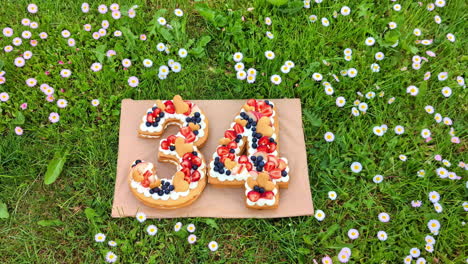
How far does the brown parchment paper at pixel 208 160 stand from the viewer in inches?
114

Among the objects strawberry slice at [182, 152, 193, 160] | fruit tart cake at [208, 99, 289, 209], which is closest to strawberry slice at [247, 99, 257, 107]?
fruit tart cake at [208, 99, 289, 209]

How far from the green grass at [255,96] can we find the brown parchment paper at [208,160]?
76 mm

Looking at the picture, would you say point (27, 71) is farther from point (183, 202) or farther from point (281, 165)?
point (281, 165)

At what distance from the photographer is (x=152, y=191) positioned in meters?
2.77

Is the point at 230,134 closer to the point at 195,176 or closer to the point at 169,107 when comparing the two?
the point at 195,176

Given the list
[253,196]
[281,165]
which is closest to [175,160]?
[253,196]

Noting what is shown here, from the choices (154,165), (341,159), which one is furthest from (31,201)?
(341,159)

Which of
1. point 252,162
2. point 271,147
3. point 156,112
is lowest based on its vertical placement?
point 252,162

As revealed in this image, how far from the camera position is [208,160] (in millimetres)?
3043

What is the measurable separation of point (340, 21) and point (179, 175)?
1968 mm

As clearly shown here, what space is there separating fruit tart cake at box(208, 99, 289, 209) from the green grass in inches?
10.4

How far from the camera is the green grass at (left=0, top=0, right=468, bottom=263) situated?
286cm

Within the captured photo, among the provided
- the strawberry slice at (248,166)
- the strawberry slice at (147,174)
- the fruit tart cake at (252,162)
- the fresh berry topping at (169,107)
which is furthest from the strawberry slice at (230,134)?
the strawberry slice at (147,174)

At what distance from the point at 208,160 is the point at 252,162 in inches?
14.3
